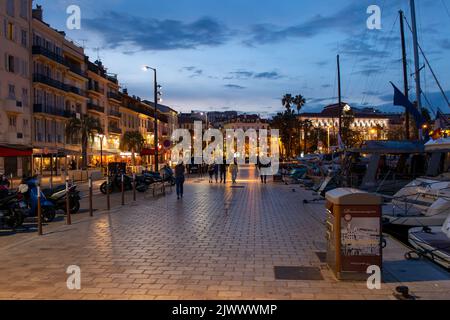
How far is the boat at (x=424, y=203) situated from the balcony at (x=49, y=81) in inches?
1697

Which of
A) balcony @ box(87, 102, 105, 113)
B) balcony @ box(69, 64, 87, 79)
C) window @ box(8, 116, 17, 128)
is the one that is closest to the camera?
window @ box(8, 116, 17, 128)

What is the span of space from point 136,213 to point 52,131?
42.6 meters

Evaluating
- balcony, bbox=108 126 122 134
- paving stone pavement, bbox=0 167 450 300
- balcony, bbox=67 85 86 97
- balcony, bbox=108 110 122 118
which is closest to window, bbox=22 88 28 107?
balcony, bbox=67 85 86 97

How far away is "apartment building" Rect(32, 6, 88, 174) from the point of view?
163 ft

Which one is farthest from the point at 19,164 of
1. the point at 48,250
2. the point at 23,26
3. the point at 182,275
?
the point at 182,275

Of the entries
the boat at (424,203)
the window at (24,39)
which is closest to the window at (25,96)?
the window at (24,39)

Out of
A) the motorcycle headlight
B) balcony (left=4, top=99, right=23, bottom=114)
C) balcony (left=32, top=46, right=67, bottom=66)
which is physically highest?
balcony (left=32, top=46, right=67, bottom=66)

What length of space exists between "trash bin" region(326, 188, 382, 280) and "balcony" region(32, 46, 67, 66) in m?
48.0

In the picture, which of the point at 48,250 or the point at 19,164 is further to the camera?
the point at 19,164

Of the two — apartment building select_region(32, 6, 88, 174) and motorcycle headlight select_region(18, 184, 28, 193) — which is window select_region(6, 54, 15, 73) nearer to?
apartment building select_region(32, 6, 88, 174)

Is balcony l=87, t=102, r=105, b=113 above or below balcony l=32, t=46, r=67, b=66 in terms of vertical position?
below

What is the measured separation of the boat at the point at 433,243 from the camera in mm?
8805

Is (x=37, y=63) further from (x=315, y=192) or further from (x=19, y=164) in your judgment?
(x=315, y=192)
